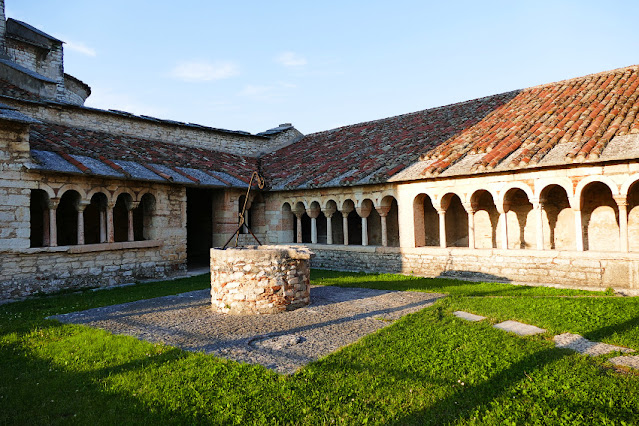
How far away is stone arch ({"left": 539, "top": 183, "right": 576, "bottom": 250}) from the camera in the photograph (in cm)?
1068

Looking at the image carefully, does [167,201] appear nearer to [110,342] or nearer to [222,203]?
[222,203]

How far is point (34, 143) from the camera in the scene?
10141mm

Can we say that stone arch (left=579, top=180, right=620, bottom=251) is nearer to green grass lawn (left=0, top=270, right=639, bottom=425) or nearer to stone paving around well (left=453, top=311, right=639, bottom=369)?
green grass lawn (left=0, top=270, right=639, bottom=425)

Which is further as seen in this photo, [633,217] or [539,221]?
[633,217]

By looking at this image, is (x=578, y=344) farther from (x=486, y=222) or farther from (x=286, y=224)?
(x=286, y=224)

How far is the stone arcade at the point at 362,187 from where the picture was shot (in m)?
8.92

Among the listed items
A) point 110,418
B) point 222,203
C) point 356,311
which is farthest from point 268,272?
point 222,203

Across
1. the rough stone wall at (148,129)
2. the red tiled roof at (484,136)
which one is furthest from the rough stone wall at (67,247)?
the red tiled roof at (484,136)

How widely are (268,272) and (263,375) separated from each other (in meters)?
2.71

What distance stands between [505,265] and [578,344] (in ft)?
15.9

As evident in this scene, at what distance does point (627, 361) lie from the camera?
4.45m

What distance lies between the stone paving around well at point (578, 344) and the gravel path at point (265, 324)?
1625mm

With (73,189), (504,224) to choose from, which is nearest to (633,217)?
(504,224)

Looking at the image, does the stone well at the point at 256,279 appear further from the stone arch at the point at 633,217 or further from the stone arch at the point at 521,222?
the stone arch at the point at 633,217
